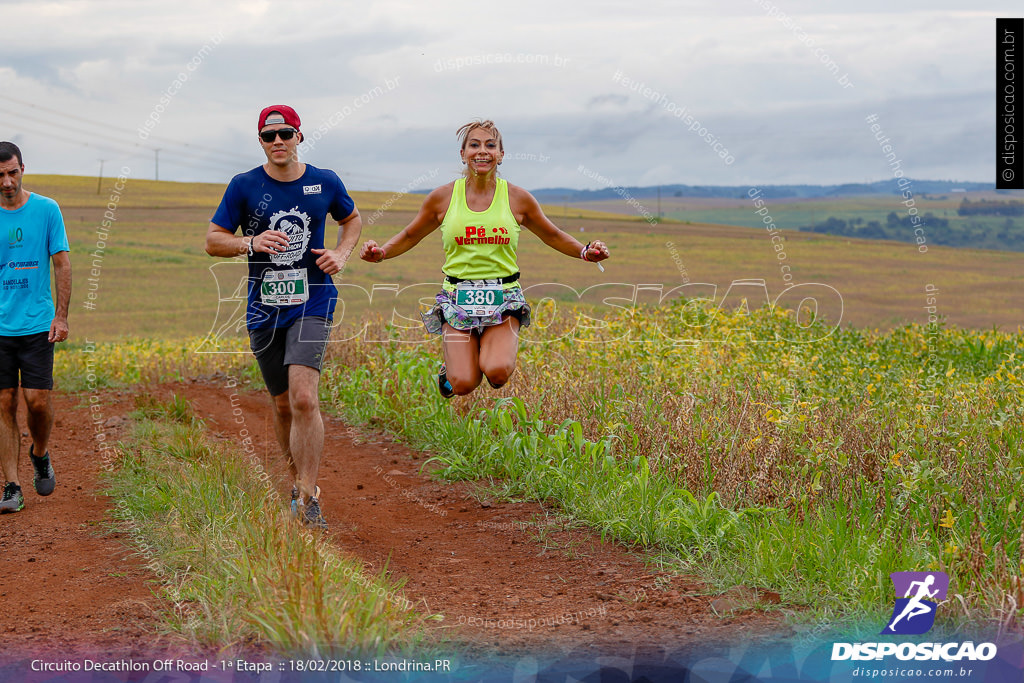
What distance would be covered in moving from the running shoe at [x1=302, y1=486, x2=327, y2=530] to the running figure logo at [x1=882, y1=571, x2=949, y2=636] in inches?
129

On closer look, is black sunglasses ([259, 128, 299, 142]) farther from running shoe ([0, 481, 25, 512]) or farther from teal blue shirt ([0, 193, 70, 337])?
running shoe ([0, 481, 25, 512])

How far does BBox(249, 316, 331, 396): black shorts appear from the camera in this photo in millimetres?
6273

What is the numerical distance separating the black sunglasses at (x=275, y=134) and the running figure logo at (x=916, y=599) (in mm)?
4159

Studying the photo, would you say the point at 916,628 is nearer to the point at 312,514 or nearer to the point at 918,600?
the point at 918,600

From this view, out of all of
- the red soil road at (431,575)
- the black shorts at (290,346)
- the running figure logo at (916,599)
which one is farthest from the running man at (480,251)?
the running figure logo at (916,599)

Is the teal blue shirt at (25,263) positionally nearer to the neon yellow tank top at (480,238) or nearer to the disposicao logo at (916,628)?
the neon yellow tank top at (480,238)

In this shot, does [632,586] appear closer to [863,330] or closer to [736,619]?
[736,619]

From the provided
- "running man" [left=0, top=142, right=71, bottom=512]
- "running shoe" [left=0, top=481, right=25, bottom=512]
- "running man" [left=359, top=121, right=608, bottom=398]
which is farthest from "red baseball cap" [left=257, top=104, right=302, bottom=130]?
"running shoe" [left=0, top=481, right=25, bottom=512]

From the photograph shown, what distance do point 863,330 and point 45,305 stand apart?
9.40 m

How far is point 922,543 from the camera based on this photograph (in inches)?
203

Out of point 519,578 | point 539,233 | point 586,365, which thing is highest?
point 539,233

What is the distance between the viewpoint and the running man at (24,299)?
7.02 m

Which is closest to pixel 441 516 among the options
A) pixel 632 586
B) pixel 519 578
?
pixel 519 578

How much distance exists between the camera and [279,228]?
6.34 m
